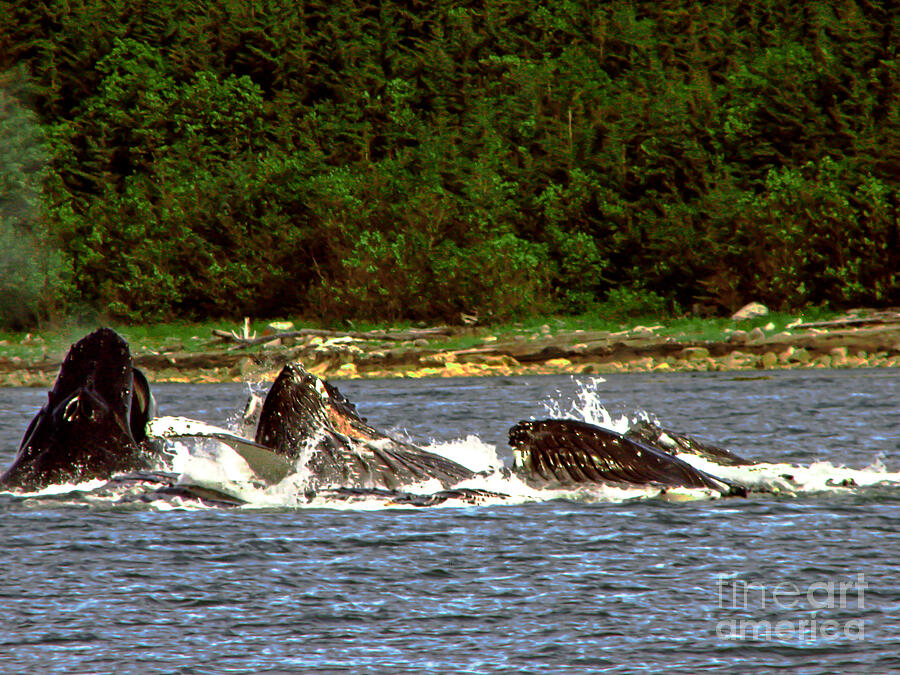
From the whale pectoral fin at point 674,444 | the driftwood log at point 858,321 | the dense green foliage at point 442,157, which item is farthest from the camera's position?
the dense green foliage at point 442,157

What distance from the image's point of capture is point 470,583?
340 inches

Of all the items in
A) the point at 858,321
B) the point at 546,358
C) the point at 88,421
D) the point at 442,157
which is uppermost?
the point at 442,157

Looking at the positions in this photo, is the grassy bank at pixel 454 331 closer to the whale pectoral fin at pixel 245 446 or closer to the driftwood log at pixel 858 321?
the driftwood log at pixel 858 321

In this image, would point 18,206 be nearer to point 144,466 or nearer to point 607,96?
point 607,96

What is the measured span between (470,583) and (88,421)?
13.8 feet

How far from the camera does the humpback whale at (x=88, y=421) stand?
11297 millimetres

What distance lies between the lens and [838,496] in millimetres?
11977

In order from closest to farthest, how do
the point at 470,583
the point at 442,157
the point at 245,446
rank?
the point at 470,583
the point at 245,446
the point at 442,157

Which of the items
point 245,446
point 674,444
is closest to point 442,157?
point 674,444

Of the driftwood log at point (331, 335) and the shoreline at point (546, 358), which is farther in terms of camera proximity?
the driftwood log at point (331, 335)

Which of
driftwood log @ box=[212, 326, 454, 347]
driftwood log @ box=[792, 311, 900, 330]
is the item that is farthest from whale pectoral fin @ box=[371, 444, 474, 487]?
driftwood log @ box=[792, 311, 900, 330]

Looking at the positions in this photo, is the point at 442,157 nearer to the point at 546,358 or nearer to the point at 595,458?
the point at 546,358

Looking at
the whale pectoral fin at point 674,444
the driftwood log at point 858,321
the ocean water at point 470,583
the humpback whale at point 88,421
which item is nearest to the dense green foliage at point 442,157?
the driftwood log at point 858,321

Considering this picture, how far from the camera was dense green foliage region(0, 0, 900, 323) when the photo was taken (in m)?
47.7
